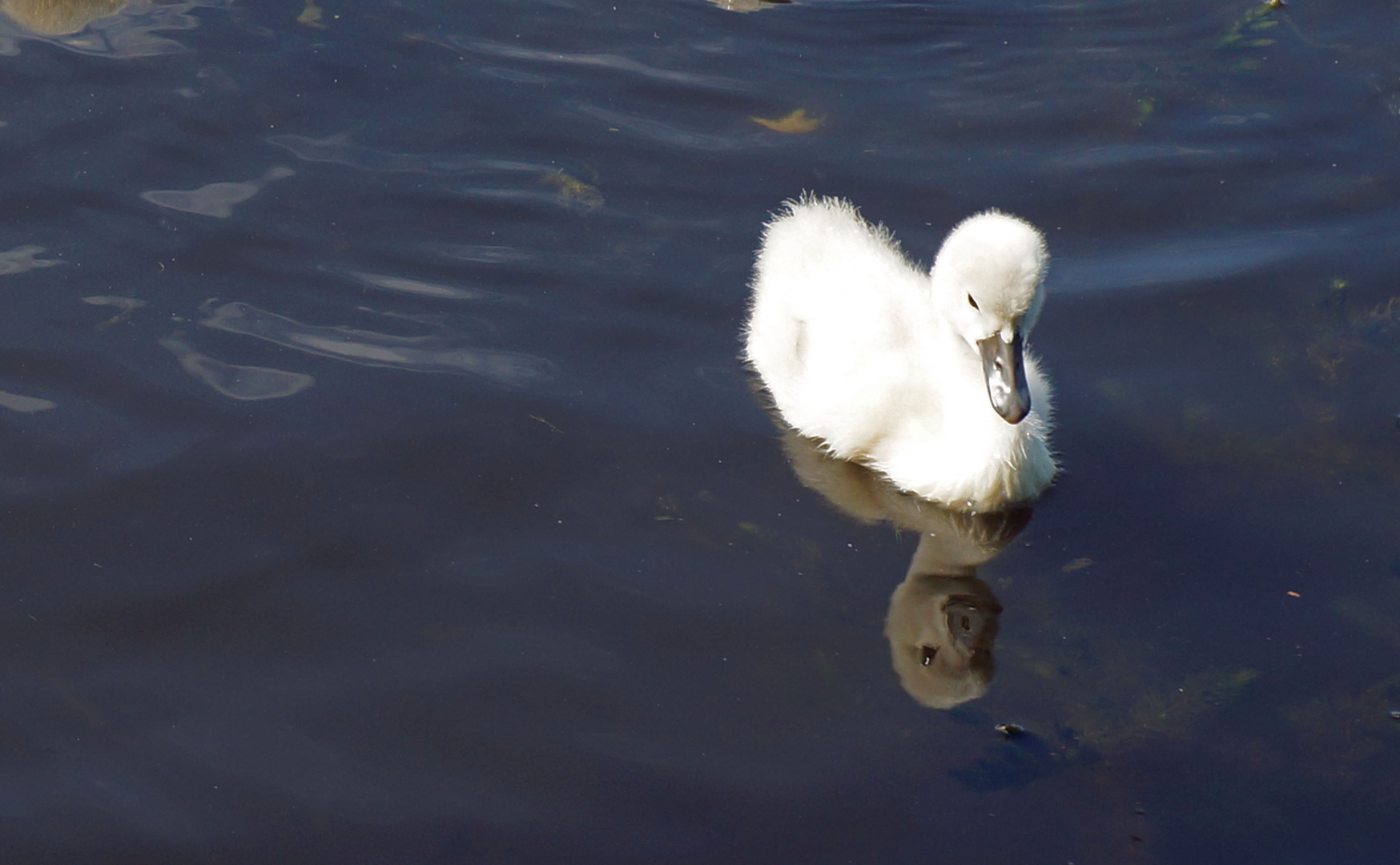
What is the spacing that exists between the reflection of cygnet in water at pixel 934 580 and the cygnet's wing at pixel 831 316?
0.40 feet

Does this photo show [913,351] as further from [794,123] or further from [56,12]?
[56,12]

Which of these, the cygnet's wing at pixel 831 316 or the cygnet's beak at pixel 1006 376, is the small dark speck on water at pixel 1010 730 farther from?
the cygnet's wing at pixel 831 316

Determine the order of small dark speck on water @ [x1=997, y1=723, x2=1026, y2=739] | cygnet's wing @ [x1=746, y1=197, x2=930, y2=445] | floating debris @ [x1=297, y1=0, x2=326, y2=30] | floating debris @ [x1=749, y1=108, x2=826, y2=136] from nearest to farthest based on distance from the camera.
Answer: small dark speck on water @ [x1=997, y1=723, x2=1026, y2=739] → cygnet's wing @ [x1=746, y1=197, x2=930, y2=445] → floating debris @ [x1=749, y1=108, x2=826, y2=136] → floating debris @ [x1=297, y1=0, x2=326, y2=30]

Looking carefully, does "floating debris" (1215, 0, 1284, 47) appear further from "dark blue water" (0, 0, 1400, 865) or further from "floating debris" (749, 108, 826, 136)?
"floating debris" (749, 108, 826, 136)

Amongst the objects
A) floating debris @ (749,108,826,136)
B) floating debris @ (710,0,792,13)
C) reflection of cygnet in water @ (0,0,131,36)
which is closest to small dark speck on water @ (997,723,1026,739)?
floating debris @ (749,108,826,136)

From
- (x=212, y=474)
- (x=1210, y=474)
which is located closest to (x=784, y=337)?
(x=1210, y=474)

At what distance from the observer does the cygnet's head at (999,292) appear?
162 inches

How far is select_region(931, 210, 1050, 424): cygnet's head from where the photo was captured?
4.12 meters

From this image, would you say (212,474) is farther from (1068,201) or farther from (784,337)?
(1068,201)

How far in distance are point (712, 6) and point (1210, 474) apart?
353cm

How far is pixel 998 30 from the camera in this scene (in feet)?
22.1

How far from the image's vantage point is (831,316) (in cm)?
484

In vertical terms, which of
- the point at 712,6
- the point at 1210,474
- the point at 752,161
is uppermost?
the point at 712,6

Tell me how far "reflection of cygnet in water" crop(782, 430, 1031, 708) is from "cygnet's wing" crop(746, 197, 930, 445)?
12 centimetres
